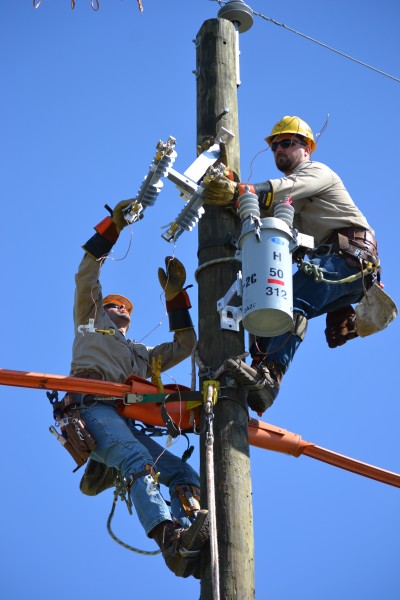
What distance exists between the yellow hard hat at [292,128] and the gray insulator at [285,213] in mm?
1368

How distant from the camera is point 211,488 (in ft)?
16.8

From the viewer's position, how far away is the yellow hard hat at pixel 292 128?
7.06 m

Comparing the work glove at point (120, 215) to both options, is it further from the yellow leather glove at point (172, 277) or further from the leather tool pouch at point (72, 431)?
the leather tool pouch at point (72, 431)

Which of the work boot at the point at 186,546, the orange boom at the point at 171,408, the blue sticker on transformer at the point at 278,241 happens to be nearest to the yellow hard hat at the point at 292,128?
the blue sticker on transformer at the point at 278,241

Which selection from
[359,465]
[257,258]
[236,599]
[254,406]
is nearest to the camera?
[236,599]

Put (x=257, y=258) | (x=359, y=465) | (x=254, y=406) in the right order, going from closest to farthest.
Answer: (x=257, y=258), (x=254, y=406), (x=359, y=465)

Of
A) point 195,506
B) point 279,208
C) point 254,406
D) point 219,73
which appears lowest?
point 195,506

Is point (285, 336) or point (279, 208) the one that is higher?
point (279, 208)

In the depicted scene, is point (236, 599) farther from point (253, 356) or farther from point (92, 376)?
point (92, 376)

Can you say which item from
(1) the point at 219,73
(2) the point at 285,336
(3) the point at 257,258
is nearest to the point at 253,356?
(2) the point at 285,336

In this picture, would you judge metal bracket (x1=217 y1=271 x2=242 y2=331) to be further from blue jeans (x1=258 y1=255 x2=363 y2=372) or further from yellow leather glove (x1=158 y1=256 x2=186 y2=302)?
yellow leather glove (x1=158 y1=256 x2=186 y2=302)

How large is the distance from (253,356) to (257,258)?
2.44 ft

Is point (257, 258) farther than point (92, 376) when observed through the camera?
No

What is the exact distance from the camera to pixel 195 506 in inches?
236
